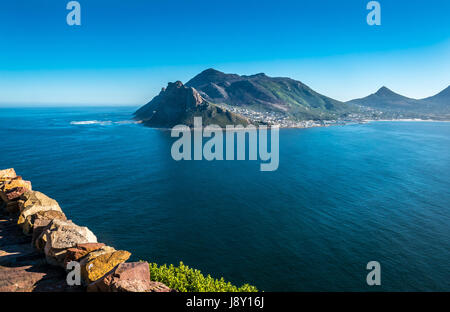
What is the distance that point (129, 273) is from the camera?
47.3 ft

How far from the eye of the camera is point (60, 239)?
17.1 metres

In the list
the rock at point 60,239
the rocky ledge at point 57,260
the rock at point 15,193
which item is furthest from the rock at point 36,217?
the rock at point 15,193

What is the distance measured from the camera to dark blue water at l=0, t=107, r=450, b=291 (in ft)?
130

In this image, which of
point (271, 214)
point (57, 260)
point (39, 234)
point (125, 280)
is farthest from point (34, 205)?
point (271, 214)

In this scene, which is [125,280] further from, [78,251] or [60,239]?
[60,239]

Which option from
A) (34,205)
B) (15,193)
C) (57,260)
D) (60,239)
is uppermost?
(15,193)

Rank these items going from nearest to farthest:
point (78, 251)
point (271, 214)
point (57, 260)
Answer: point (78, 251) < point (57, 260) < point (271, 214)

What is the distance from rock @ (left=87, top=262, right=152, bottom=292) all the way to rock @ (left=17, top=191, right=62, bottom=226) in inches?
513

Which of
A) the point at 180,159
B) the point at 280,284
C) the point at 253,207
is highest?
the point at 180,159

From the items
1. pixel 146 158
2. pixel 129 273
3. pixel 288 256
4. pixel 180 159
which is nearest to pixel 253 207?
pixel 288 256

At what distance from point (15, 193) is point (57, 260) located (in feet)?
47.4
